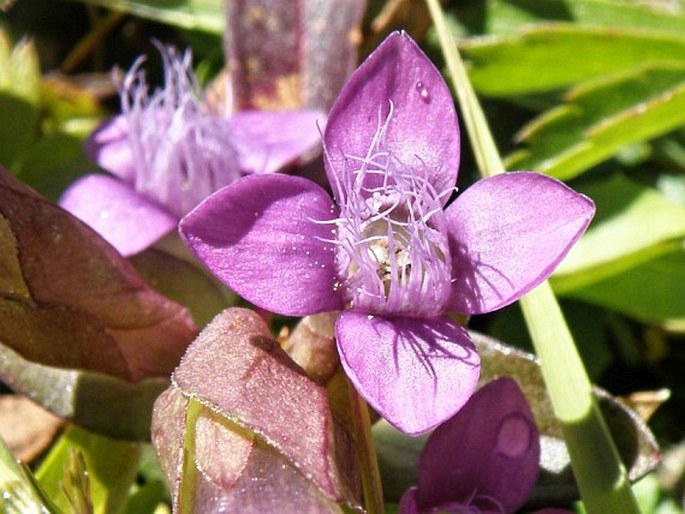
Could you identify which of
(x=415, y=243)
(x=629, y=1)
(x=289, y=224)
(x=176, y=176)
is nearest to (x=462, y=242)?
(x=415, y=243)

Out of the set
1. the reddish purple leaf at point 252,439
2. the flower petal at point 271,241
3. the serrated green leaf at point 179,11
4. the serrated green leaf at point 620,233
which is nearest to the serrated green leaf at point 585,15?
the serrated green leaf at point 620,233

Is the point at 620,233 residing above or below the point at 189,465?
below

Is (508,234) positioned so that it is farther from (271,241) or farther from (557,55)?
(557,55)

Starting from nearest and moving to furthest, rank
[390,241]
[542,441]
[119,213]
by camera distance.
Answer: [390,241], [542,441], [119,213]

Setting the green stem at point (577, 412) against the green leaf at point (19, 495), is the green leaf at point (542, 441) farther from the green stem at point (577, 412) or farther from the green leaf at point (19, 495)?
the green leaf at point (19, 495)

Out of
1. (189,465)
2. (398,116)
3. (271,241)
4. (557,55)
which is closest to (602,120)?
(557,55)

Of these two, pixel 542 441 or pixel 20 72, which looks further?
pixel 20 72

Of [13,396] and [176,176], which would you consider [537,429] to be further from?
[13,396]
